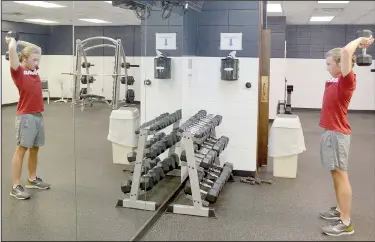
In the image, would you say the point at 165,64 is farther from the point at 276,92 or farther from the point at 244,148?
the point at 276,92

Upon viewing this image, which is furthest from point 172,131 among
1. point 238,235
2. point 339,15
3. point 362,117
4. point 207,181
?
point 362,117

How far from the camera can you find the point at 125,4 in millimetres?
3293

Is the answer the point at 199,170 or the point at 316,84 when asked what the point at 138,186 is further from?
the point at 316,84

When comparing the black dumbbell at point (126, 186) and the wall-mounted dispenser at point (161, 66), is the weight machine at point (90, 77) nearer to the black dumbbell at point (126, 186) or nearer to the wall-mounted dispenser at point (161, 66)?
the black dumbbell at point (126, 186)

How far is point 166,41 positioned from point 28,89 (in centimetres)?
231

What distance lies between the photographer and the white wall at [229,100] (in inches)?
201

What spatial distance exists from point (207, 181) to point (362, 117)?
27.3 ft

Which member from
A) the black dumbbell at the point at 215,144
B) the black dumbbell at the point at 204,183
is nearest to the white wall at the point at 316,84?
the black dumbbell at the point at 215,144

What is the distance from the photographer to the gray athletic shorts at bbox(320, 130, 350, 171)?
11.4 feet

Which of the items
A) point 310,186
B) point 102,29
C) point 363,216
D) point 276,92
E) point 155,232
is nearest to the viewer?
point 102,29

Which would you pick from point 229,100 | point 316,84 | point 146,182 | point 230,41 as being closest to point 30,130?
point 146,182

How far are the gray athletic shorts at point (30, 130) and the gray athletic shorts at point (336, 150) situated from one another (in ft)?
7.36

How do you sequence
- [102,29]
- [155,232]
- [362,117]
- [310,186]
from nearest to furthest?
[102,29] → [155,232] → [310,186] → [362,117]

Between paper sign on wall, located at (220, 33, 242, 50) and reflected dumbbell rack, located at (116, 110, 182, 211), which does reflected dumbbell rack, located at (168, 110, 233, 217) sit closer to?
reflected dumbbell rack, located at (116, 110, 182, 211)
